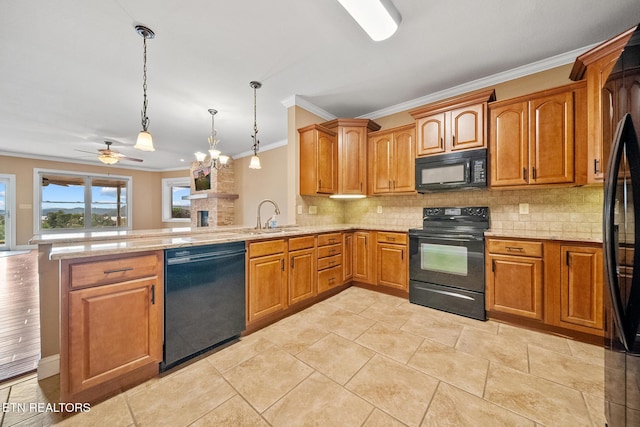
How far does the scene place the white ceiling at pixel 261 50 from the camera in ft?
6.21

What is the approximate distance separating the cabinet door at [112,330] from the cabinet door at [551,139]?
346cm

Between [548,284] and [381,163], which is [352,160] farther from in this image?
[548,284]

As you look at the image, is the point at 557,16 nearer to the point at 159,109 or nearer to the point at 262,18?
Answer: the point at 262,18

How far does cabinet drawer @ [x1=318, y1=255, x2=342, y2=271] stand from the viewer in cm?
297

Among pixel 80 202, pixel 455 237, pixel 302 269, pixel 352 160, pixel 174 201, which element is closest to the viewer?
pixel 455 237

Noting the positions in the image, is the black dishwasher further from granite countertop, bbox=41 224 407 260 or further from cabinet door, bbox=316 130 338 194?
cabinet door, bbox=316 130 338 194

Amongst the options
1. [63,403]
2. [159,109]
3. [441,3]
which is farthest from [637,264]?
[159,109]

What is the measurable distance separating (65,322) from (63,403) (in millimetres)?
463

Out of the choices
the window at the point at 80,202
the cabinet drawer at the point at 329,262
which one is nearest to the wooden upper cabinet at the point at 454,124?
the cabinet drawer at the point at 329,262

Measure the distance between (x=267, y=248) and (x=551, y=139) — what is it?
2.93m

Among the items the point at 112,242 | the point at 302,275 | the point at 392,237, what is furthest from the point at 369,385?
the point at 112,242

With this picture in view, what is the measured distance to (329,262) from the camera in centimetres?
309

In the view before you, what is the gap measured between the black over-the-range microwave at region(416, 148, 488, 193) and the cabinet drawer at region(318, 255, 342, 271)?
1365mm

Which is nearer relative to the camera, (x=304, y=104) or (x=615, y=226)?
(x=615, y=226)
